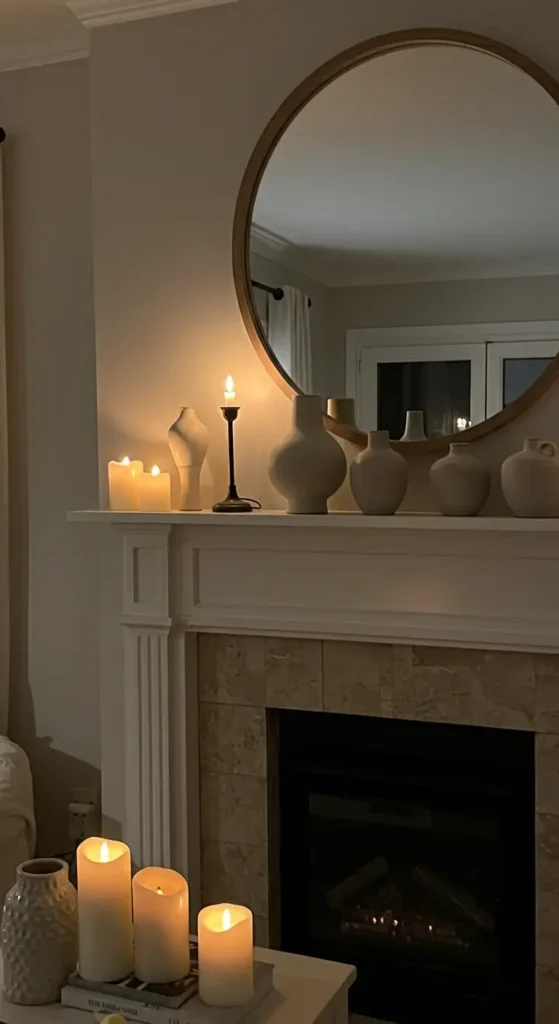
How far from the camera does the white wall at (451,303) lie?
2.41 meters

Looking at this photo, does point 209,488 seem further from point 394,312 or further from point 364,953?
point 364,953

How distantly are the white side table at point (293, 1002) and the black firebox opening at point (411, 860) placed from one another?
637 millimetres

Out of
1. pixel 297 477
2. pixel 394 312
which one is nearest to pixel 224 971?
pixel 297 477

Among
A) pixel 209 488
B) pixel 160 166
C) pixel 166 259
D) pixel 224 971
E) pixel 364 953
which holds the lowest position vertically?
pixel 364 953

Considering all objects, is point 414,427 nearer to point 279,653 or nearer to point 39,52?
point 279,653

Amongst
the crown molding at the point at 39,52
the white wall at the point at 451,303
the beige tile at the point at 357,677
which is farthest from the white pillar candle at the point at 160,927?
the crown molding at the point at 39,52

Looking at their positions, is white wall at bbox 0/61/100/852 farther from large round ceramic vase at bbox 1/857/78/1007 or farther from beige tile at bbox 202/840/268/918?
large round ceramic vase at bbox 1/857/78/1007

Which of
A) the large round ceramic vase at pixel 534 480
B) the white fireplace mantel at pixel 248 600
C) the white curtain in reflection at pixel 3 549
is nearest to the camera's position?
the large round ceramic vase at pixel 534 480

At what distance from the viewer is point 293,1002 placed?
186 cm

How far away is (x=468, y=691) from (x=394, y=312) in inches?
35.0

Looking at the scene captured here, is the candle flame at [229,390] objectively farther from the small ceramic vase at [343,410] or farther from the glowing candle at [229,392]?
the small ceramic vase at [343,410]

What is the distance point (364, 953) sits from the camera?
8.72 ft

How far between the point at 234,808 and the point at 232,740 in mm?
169

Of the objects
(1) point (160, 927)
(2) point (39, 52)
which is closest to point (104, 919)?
(1) point (160, 927)
